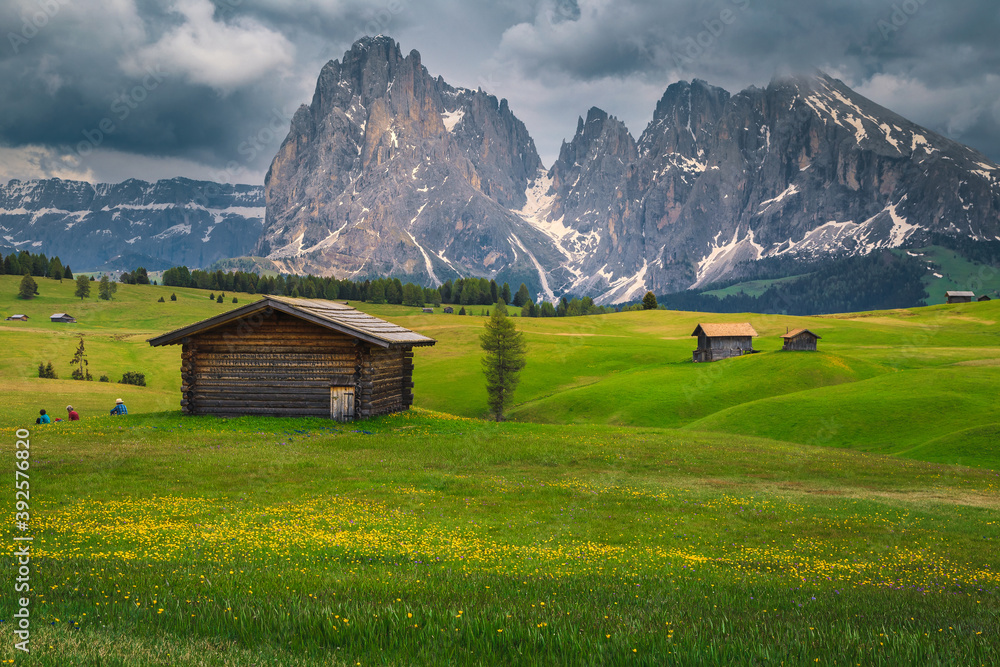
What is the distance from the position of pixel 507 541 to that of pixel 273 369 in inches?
1003

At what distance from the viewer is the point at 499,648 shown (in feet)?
20.9

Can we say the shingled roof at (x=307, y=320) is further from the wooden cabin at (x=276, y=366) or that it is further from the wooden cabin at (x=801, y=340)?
the wooden cabin at (x=801, y=340)

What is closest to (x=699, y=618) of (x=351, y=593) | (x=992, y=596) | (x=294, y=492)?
(x=351, y=593)

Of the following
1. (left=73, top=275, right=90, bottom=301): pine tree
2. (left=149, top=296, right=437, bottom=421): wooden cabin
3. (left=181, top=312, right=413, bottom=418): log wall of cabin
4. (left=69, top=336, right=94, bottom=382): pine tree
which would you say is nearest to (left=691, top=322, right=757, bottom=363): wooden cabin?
(left=149, top=296, right=437, bottom=421): wooden cabin

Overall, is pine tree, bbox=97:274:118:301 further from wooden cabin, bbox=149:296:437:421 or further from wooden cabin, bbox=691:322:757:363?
wooden cabin, bbox=149:296:437:421

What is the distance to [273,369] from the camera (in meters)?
36.2

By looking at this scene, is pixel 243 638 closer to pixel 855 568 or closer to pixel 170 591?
pixel 170 591

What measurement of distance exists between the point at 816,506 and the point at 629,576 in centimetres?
1274

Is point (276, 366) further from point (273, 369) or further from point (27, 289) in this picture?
point (27, 289)

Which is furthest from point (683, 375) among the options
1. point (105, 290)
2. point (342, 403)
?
point (105, 290)

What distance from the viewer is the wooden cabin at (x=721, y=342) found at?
9494 centimetres

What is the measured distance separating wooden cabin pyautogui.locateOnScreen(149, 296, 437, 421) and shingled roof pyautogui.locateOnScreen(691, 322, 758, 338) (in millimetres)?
70437

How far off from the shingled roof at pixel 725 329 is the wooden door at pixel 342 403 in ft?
233

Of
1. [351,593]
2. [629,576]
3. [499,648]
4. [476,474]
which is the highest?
[499,648]
